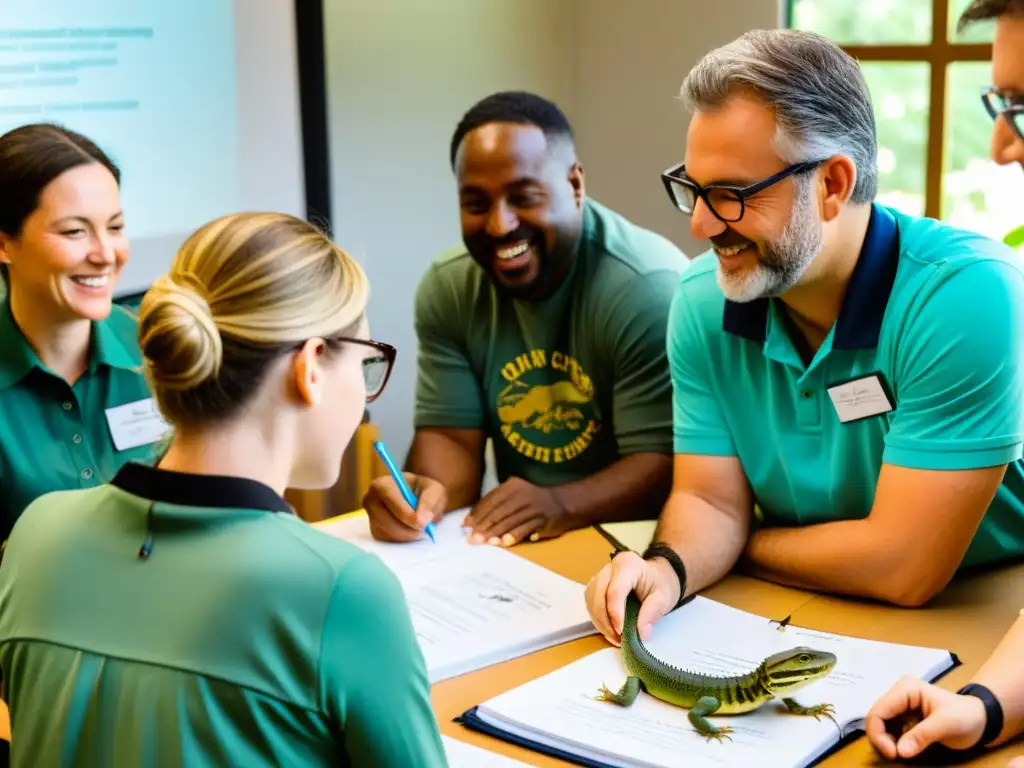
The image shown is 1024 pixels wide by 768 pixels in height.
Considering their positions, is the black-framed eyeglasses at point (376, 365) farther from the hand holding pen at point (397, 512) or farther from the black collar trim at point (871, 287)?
the black collar trim at point (871, 287)

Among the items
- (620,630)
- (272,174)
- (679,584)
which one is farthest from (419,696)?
(272,174)

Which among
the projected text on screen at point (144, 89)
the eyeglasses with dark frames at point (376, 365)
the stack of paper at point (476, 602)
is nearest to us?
the eyeglasses with dark frames at point (376, 365)

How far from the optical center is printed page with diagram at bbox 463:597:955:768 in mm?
1251

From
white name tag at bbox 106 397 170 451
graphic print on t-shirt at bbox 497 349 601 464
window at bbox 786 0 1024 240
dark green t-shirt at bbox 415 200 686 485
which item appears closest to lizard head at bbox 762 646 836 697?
dark green t-shirt at bbox 415 200 686 485

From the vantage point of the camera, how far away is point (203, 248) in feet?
3.57

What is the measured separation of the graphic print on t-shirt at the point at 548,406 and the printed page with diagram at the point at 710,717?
774 mm

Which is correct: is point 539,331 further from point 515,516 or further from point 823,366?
point 823,366

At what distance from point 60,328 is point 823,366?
1269 mm

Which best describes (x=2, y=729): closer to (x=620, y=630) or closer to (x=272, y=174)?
(x=620, y=630)

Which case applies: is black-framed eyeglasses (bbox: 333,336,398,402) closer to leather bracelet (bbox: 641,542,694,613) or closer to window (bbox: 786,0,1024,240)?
leather bracelet (bbox: 641,542,694,613)

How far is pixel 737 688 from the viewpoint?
1.31 metres

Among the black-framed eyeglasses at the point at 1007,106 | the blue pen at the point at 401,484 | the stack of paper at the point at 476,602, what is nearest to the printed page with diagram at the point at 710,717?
the stack of paper at the point at 476,602

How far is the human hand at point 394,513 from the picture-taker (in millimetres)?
1938

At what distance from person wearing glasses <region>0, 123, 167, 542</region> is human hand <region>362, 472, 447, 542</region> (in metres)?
0.37
